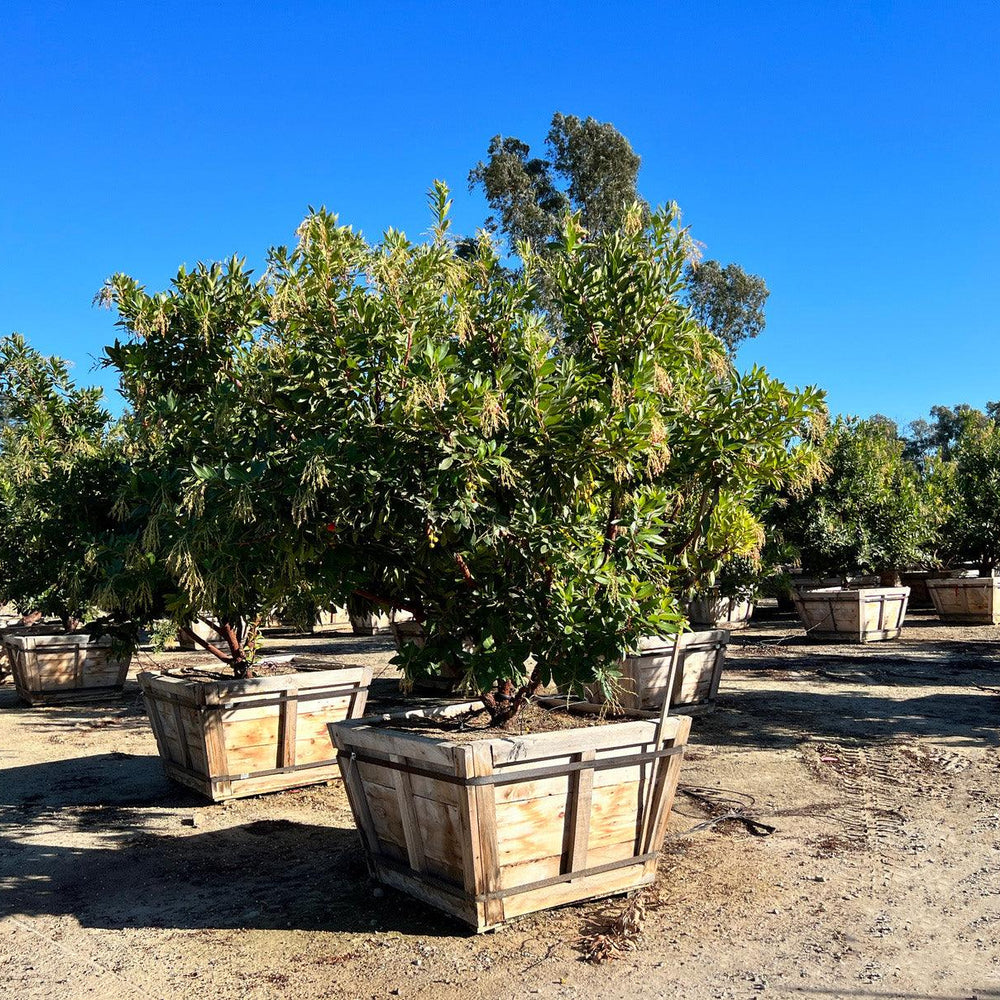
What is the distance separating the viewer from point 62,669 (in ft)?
41.4

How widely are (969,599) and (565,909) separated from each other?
17.8m

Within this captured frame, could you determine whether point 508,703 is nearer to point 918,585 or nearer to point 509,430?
point 509,430

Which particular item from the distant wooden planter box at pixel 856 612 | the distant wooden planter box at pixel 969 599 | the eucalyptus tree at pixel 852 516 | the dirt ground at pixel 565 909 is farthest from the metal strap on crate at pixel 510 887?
the distant wooden planter box at pixel 969 599

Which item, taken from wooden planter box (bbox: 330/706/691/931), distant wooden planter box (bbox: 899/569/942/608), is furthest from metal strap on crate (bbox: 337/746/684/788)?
distant wooden planter box (bbox: 899/569/942/608)

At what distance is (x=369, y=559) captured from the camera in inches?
196

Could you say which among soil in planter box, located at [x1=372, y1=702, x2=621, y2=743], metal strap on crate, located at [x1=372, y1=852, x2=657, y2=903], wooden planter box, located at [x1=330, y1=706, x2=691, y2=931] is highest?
soil in planter box, located at [x1=372, y1=702, x2=621, y2=743]

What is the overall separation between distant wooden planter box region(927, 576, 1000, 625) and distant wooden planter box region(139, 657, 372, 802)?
16.3 meters

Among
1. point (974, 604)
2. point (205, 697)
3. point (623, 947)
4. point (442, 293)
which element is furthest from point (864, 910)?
point (974, 604)

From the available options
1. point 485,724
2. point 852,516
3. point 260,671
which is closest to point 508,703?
point 485,724

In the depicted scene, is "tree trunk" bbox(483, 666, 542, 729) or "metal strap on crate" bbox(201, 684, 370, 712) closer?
"tree trunk" bbox(483, 666, 542, 729)

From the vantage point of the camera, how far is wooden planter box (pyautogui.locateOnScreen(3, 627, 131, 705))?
1244cm

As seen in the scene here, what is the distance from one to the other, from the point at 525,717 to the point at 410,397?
2482mm

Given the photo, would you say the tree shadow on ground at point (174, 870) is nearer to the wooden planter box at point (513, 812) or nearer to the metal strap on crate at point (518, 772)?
the wooden planter box at point (513, 812)

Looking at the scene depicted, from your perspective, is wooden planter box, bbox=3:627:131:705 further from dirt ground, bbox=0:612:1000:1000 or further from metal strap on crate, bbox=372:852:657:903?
metal strap on crate, bbox=372:852:657:903
